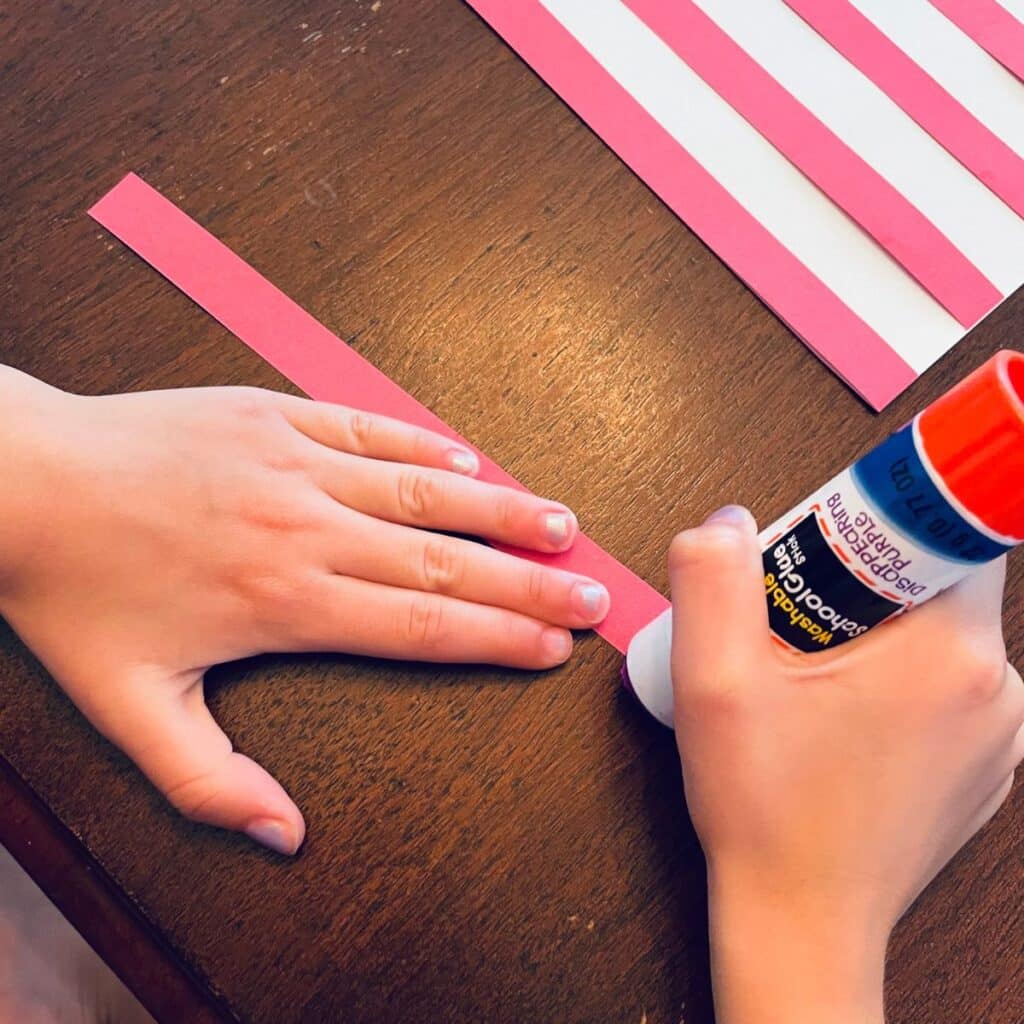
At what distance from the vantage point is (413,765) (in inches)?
17.8

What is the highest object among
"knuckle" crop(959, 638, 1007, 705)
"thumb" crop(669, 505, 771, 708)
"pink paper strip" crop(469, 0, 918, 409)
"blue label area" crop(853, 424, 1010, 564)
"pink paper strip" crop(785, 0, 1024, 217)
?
"pink paper strip" crop(785, 0, 1024, 217)

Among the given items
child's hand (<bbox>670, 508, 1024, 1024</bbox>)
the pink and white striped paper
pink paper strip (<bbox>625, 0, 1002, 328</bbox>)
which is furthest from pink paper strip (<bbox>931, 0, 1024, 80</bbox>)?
child's hand (<bbox>670, 508, 1024, 1024</bbox>)

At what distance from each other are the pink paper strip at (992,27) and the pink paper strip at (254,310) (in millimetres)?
460

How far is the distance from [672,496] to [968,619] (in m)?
0.17

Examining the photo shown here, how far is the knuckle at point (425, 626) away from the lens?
18.0 inches

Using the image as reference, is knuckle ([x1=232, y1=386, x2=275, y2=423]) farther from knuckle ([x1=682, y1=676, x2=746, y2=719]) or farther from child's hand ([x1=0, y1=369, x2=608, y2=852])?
knuckle ([x1=682, y1=676, x2=746, y2=719])

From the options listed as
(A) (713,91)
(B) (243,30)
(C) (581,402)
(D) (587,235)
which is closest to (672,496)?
(C) (581,402)

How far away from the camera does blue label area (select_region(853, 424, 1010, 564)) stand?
0.30 m

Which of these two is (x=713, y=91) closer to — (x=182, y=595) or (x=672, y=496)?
(x=672, y=496)

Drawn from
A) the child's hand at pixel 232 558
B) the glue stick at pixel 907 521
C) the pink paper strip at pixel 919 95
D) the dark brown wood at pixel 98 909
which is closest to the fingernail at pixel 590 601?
the child's hand at pixel 232 558

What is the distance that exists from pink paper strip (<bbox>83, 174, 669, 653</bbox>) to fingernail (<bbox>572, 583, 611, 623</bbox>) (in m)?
0.07

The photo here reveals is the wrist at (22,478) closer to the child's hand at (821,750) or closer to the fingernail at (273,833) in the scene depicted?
the fingernail at (273,833)

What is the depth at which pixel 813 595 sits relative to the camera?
348 mm

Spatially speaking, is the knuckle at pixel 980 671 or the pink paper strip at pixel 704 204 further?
the pink paper strip at pixel 704 204
